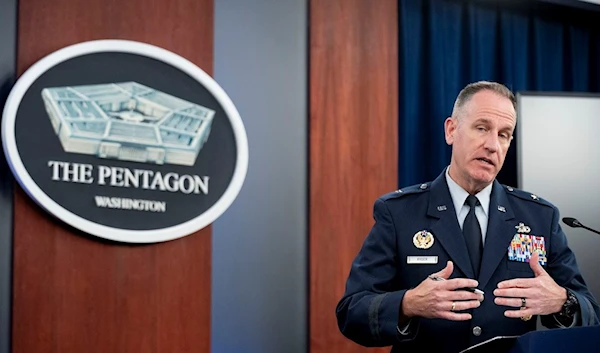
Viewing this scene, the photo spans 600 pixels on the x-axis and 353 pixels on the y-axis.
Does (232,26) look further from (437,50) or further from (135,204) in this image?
(437,50)

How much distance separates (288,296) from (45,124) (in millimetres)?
1312

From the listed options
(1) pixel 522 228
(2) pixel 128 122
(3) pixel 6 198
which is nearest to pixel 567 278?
(1) pixel 522 228

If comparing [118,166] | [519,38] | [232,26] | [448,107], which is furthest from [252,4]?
[519,38]

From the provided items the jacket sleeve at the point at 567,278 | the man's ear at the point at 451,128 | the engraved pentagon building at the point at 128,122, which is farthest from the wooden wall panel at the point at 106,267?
the jacket sleeve at the point at 567,278

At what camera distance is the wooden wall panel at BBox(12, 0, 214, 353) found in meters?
3.17

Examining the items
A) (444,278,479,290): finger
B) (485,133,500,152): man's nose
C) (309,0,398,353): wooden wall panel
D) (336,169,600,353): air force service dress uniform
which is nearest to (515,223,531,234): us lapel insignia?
(336,169,600,353): air force service dress uniform

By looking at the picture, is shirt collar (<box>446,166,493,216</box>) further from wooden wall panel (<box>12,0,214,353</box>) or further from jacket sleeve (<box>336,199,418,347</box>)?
wooden wall panel (<box>12,0,214,353</box>)

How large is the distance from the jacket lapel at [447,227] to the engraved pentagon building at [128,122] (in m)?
1.36

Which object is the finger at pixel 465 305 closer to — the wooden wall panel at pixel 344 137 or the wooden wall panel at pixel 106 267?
the wooden wall panel at pixel 106 267

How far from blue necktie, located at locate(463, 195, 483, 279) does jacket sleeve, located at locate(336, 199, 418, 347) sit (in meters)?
0.21

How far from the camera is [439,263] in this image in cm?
236

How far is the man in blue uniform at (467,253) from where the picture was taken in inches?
86.7

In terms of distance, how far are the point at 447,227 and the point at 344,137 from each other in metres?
1.59

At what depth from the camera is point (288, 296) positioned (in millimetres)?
3799
